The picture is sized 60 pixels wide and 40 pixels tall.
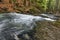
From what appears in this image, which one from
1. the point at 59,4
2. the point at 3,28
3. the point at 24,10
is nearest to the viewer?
the point at 3,28

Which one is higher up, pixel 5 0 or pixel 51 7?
pixel 5 0

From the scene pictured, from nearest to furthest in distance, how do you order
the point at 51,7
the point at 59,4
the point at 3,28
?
the point at 3,28 < the point at 51,7 < the point at 59,4

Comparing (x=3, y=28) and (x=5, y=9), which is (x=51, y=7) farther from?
(x=3, y=28)

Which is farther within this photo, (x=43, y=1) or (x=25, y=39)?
(x=43, y=1)

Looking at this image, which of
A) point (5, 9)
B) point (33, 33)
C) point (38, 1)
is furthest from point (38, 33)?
point (38, 1)

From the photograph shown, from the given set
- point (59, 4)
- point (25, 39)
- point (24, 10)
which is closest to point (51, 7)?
point (59, 4)

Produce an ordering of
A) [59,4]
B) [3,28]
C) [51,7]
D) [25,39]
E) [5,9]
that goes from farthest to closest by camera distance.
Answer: [59,4]
[51,7]
[5,9]
[3,28]
[25,39]

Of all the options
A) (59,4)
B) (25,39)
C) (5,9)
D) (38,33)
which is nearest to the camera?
(25,39)

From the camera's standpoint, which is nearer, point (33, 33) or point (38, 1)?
point (33, 33)

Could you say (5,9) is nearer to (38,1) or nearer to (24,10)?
(24,10)

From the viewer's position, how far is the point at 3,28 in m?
6.39

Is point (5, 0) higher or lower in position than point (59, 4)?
higher

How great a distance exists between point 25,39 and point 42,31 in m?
0.88

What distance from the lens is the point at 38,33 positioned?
5.88m
